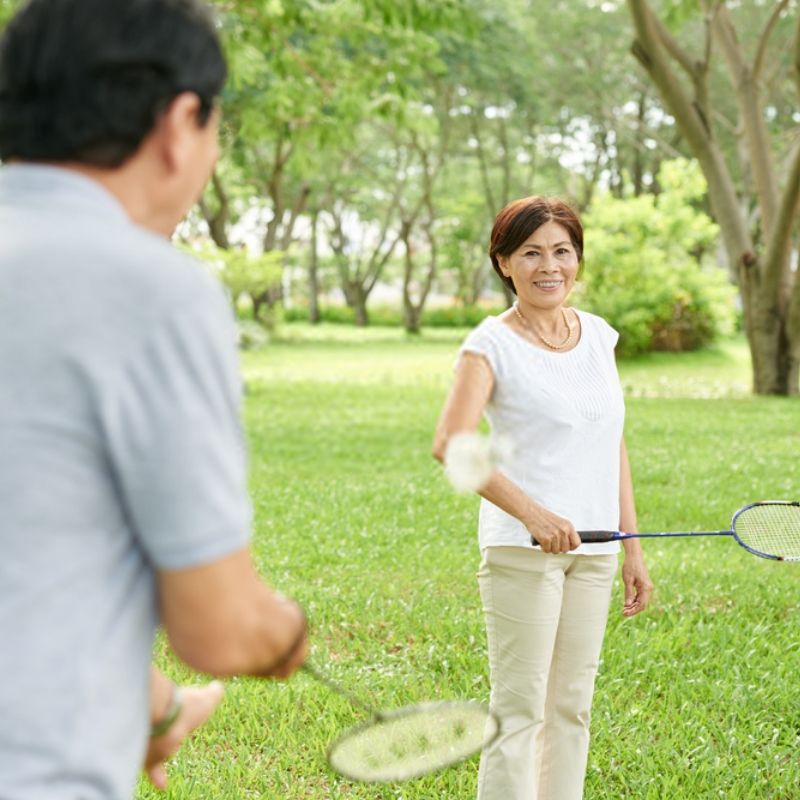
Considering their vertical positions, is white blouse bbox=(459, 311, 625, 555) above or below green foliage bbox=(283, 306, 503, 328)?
above

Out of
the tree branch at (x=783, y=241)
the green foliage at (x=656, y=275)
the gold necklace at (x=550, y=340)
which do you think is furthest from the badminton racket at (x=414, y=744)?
the green foliage at (x=656, y=275)

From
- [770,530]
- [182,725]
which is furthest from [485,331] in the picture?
[182,725]

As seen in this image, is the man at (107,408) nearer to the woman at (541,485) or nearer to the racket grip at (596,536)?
the woman at (541,485)

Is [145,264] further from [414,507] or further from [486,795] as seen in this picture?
[414,507]

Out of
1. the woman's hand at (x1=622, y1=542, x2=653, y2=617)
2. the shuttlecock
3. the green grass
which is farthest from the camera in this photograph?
the green grass

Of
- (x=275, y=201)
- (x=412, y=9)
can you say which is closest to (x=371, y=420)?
(x=412, y=9)

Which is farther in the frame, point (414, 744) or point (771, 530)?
point (771, 530)

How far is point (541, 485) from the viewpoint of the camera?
2.96 meters

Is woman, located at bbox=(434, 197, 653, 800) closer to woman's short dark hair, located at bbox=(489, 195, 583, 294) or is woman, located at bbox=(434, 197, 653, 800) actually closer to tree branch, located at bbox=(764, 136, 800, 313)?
→ woman's short dark hair, located at bbox=(489, 195, 583, 294)

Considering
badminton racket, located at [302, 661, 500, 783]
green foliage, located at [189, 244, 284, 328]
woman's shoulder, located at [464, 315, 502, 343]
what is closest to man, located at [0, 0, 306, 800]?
badminton racket, located at [302, 661, 500, 783]

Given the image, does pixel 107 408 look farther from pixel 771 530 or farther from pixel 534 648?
pixel 771 530

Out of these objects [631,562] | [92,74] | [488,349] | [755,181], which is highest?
[755,181]

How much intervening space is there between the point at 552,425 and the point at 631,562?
0.73 m

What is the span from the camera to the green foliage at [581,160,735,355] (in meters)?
23.6
